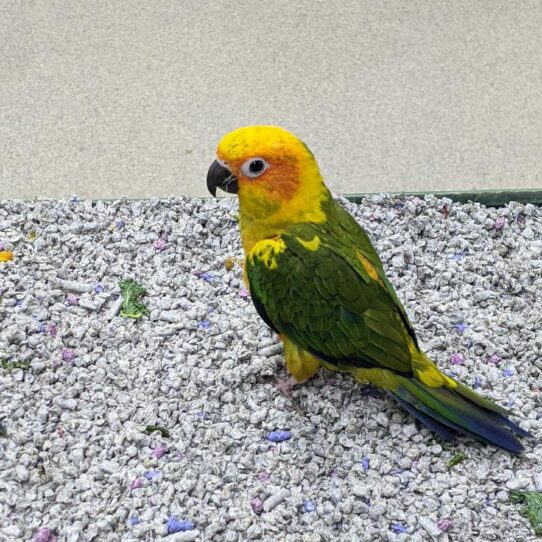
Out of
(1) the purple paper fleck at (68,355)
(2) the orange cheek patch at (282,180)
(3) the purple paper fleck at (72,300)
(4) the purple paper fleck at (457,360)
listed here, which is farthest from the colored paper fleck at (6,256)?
(4) the purple paper fleck at (457,360)

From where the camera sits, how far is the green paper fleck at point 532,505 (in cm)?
105

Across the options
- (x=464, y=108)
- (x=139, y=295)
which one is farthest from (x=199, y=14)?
(x=139, y=295)

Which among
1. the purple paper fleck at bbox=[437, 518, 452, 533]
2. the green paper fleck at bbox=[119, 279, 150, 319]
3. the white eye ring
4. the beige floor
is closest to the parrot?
the white eye ring

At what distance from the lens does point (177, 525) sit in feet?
3.36

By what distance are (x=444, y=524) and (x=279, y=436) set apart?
0.97ft

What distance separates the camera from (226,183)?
1048 millimetres

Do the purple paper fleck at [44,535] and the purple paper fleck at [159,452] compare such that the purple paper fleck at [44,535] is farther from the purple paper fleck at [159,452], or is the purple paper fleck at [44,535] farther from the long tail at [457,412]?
the long tail at [457,412]

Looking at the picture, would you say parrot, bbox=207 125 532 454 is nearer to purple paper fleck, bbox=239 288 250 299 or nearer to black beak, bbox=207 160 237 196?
black beak, bbox=207 160 237 196

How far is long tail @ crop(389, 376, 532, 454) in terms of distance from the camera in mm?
1105

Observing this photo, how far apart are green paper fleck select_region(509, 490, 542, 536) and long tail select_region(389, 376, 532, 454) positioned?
7 cm

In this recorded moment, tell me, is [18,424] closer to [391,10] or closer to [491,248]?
[491,248]

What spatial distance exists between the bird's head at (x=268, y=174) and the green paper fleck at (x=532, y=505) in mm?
558

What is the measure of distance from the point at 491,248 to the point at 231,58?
3.86 ft

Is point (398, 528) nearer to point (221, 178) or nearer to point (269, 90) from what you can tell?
point (221, 178)
